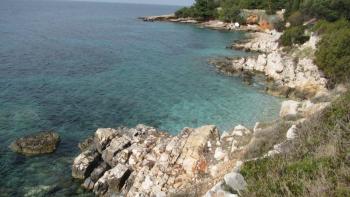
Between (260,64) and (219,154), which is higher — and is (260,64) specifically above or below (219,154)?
above

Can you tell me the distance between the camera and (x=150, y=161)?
70.6ft

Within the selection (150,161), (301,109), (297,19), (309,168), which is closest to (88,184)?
(150,161)

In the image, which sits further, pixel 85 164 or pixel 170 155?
pixel 85 164

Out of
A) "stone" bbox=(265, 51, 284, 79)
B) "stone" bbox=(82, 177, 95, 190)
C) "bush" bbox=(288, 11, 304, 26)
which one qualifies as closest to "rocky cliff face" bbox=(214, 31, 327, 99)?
"stone" bbox=(265, 51, 284, 79)

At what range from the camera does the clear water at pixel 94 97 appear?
24.0 meters

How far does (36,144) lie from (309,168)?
855 inches

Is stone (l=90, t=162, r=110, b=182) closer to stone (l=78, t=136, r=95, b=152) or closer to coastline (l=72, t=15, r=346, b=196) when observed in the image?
coastline (l=72, t=15, r=346, b=196)

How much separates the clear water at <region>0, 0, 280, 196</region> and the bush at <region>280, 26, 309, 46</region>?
36.8ft

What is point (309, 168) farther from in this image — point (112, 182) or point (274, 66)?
point (274, 66)

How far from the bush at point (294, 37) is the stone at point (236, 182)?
5465 centimetres

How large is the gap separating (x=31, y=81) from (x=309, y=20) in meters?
58.8

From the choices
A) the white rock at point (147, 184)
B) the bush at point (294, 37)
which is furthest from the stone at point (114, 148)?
the bush at point (294, 37)

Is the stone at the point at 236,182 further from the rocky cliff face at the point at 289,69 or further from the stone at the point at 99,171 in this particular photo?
the rocky cliff face at the point at 289,69

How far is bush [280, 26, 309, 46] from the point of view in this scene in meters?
59.4
